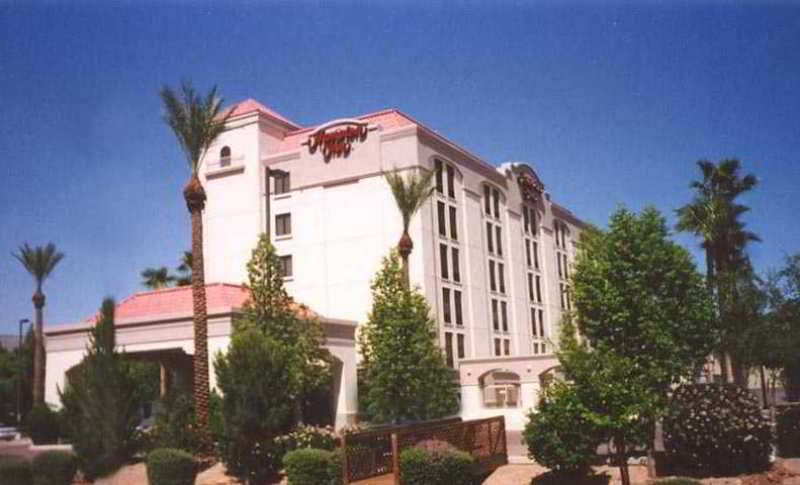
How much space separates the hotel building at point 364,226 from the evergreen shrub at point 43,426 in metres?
12.8

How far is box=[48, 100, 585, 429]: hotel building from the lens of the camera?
45344 millimetres

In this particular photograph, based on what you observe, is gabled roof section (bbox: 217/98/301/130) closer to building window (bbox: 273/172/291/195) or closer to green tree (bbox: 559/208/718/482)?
building window (bbox: 273/172/291/195)

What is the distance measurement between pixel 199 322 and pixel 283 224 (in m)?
20.4

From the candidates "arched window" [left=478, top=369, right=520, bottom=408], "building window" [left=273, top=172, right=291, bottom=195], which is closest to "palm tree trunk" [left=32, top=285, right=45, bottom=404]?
"building window" [left=273, top=172, right=291, bottom=195]

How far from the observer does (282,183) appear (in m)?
50.2

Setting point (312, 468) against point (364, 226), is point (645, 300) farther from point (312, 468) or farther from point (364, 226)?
point (364, 226)

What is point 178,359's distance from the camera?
4041cm

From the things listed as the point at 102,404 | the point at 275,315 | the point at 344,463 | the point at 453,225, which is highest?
the point at 453,225

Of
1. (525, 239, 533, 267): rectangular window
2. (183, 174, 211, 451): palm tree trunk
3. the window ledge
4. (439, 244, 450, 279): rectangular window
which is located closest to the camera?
(183, 174, 211, 451): palm tree trunk

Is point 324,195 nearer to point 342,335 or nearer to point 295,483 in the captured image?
point 342,335

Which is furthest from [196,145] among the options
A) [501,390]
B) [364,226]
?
[501,390]

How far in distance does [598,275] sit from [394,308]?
1069 cm

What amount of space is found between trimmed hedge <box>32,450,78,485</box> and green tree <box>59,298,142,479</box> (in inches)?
18.1

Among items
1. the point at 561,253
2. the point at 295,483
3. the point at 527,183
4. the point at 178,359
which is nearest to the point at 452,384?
the point at 178,359
